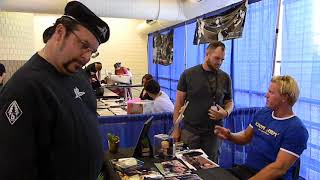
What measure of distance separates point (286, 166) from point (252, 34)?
231cm

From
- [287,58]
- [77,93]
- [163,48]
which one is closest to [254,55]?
[287,58]

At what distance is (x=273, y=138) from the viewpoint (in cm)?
183

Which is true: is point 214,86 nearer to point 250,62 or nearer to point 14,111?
point 250,62

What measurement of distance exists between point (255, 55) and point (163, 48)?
3.99 m

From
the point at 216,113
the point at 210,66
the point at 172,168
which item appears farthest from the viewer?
the point at 210,66

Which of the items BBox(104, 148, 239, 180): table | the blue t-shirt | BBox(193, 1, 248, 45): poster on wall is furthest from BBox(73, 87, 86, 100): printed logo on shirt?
BBox(193, 1, 248, 45): poster on wall

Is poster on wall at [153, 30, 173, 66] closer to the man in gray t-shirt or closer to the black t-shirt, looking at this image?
the man in gray t-shirt

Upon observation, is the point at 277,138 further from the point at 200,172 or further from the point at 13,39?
the point at 13,39

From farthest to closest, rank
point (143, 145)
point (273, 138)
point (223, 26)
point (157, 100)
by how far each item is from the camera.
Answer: point (223, 26) < point (157, 100) < point (143, 145) < point (273, 138)

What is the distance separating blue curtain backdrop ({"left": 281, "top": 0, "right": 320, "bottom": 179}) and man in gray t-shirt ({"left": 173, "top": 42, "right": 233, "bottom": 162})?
0.80 m

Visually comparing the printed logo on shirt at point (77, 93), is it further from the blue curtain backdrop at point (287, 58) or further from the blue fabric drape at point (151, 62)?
the blue fabric drape at point (151, 62)

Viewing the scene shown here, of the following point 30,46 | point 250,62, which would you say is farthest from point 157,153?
point 30,46

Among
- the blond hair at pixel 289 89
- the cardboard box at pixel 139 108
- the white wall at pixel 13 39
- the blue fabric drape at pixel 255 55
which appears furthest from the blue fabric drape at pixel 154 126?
the white wall at pixel 13 39

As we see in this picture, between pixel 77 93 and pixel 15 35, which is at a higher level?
pixel 15 35
